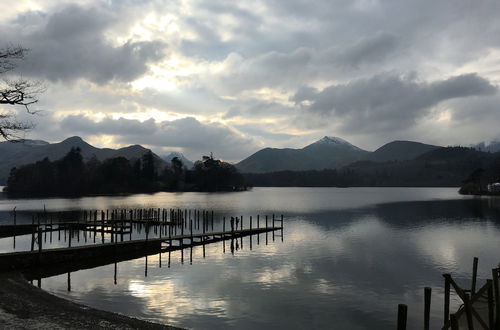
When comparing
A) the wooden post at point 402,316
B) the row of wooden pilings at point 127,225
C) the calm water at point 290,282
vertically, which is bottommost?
the calm water at point 290,282

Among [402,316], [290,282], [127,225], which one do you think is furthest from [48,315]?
[127,225]

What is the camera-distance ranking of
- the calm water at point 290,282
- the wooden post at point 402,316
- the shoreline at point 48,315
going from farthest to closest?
1. the calm water at point 290,282
2. the shoreline at point 48,315
3. the wooden post at point 402,316

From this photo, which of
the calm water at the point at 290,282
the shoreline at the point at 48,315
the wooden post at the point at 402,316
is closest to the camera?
the wooden post at the point at 402,316

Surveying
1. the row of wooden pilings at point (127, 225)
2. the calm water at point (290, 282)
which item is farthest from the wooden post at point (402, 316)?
the row of wooden pilings at point (127, 225)

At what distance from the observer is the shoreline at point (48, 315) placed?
611 inches

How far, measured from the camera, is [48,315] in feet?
55.5

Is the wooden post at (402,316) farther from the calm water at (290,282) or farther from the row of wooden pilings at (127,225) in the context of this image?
the row of wooden pilings at (127,225)

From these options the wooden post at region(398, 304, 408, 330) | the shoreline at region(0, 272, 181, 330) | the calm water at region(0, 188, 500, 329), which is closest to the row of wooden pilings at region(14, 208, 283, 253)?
the calm water at region(0, 188, 500, 329)

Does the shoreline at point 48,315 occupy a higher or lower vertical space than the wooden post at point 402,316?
lower

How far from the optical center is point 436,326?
62.6 ft

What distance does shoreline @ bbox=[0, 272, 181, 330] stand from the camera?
15.5 meters

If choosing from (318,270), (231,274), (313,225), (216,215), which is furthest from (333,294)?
(216,215)

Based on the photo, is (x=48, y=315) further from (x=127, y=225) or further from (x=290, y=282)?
(x=127, y=225)

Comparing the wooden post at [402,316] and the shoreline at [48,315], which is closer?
the wooden post at [402,316]
